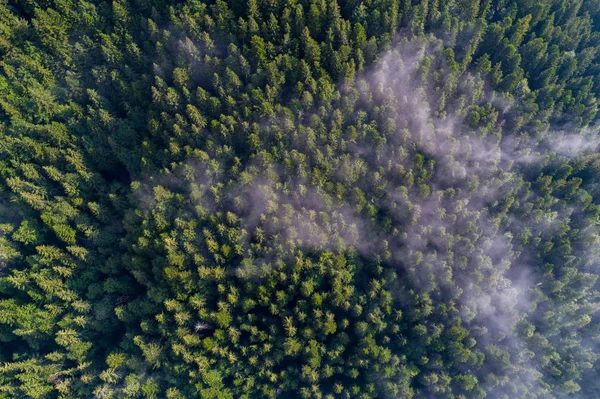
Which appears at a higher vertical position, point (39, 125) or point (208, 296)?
point (39, 125)

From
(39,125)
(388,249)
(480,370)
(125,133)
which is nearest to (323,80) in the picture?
(388,249)

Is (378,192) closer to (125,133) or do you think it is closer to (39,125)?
(125,133)

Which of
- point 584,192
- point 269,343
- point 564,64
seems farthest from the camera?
point 564,64

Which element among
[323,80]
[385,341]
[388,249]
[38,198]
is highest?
[323,80]

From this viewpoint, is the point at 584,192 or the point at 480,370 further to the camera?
the point at 584,192

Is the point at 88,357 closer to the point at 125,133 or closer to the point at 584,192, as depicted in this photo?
the point at 125,133

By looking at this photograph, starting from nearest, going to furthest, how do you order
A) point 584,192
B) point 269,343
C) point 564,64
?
point 269,343
point 584,192
point 564,64
